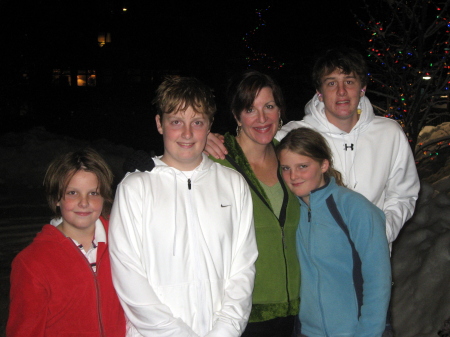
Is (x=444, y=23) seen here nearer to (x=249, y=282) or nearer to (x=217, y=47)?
(x=249, y=282)

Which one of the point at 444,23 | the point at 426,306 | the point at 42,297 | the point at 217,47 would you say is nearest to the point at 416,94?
the point at 444,23

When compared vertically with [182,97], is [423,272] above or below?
below

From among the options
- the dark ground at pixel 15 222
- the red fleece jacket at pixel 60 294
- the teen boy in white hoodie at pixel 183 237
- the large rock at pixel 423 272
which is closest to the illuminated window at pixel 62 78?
the dark ground at pixel 15 222

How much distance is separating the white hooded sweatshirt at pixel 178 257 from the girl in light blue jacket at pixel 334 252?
0.43 metres

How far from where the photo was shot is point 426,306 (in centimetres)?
474

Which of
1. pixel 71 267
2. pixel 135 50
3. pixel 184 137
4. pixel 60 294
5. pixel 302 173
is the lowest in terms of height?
pixel 60 294

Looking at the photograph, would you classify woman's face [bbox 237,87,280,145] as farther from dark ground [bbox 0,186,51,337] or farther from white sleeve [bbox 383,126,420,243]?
dark ground [bbox 0,186,51,337]

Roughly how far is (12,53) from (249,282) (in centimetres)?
1921

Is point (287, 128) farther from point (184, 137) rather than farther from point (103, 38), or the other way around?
point (103, 38)

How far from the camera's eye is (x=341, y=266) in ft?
8.41

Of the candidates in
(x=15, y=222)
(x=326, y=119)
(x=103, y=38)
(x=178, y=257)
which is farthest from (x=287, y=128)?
(x=103, y=38)

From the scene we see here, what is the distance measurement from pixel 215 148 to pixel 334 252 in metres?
0.95

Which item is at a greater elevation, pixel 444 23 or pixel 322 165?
pixel 444 23

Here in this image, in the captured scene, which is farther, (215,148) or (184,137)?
(215,148)
